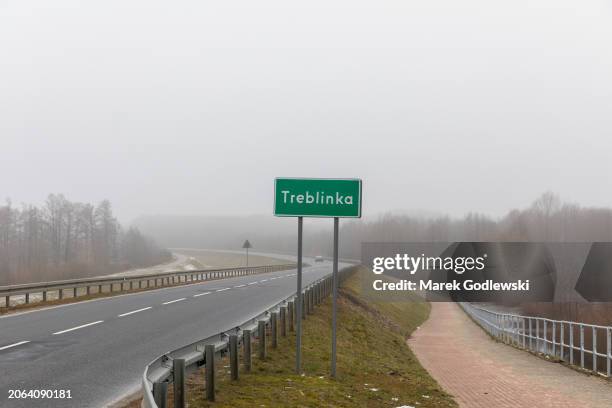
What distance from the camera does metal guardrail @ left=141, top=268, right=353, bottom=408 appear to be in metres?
6.15

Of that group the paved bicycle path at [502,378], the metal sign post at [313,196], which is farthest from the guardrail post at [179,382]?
the paved bicycle path at [502,378]

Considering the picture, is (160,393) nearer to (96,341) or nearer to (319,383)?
(319,383)

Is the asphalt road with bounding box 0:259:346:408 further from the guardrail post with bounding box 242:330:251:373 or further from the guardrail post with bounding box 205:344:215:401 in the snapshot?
the guardrail post with bounding box 242:330:251:373

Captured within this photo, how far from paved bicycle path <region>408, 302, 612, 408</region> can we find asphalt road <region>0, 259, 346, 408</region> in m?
6.04

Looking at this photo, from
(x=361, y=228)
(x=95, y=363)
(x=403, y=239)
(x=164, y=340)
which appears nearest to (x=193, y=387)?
(x=95, y=363)

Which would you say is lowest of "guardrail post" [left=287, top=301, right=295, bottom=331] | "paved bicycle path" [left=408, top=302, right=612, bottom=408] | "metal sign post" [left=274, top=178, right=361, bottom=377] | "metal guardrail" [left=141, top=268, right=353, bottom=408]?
"paved bicycle path" [left=408, top=302, right=612, bottom=408]

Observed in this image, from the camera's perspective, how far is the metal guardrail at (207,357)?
6.15 meters

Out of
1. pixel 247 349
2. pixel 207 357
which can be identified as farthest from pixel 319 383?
pixel 207 357

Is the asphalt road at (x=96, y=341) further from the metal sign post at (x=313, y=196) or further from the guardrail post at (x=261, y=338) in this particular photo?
the metal sign post at (x=313, y=196)

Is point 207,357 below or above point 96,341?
above

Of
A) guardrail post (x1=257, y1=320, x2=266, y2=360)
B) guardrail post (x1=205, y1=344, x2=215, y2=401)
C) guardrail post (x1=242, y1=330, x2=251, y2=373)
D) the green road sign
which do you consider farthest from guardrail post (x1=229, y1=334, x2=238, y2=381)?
the green road sign

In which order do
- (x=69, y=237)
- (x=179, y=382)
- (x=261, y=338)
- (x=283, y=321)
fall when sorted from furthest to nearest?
1. (x=69, y=237)
2. (x=283, y=321)
3. (x=261, y=338)
4. (x=179, y=382)

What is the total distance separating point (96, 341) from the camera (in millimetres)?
12641

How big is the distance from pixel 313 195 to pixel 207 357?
378cm
